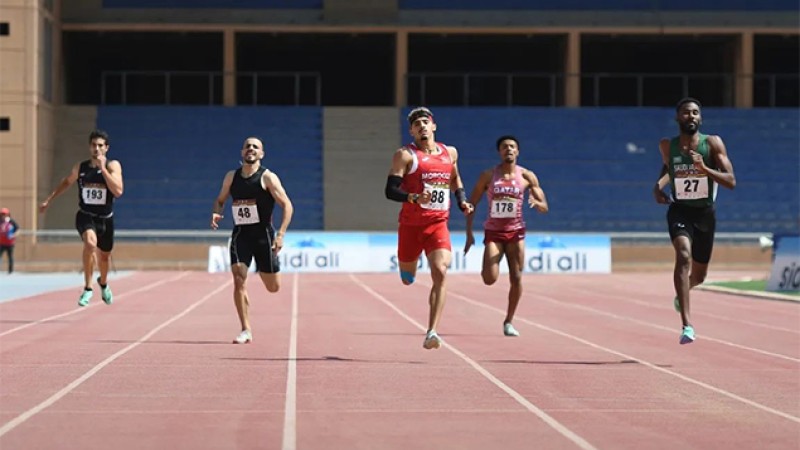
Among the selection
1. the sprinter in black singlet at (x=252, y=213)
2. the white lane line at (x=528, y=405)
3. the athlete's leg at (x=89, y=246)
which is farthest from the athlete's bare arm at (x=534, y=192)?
the athlete's leg at (x=89, y=246)

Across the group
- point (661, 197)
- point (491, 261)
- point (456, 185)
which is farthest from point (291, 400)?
point (491, 261)

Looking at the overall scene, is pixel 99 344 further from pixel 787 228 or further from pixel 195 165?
pixel 787 228

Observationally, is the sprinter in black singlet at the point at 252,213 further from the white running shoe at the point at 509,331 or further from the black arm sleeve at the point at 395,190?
the white running shoe at the point at 509,331

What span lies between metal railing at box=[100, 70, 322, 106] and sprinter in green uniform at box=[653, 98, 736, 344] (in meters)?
31.1

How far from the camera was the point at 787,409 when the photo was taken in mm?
9562

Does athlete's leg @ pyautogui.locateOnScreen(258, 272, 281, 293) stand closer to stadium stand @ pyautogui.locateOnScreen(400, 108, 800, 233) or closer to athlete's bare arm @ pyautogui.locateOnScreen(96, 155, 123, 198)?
athlete's bare arm @ pyautogui.locateOnScreen(96, 155, 123, 198)

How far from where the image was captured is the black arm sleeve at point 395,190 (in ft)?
41.7

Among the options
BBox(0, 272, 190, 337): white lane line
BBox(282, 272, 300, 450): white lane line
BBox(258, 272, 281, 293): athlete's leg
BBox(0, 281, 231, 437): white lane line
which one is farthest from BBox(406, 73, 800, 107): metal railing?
BBox(258, 272, 281, 293): athlete's leg

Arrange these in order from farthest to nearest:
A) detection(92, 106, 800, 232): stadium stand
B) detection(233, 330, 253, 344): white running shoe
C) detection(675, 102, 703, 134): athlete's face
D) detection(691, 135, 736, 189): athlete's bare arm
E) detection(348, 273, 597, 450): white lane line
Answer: detection(92, 106, 800, 232): stadium stand < detection(233, 330, 253, 344): white running shoe < detection(675, 102, 703, 134): athlete's face < detection(691, 135, 736, 189): athlete's bare arm < detection(348, 273, 597, 450): white lane line

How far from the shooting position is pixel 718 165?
13.3 m

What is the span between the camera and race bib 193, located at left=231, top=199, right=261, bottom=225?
1423 cm

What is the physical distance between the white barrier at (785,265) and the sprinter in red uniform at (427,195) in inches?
587

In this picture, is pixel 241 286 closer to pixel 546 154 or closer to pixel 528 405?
pixel 528 405

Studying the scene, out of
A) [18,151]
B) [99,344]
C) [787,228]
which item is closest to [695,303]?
[99,344]
